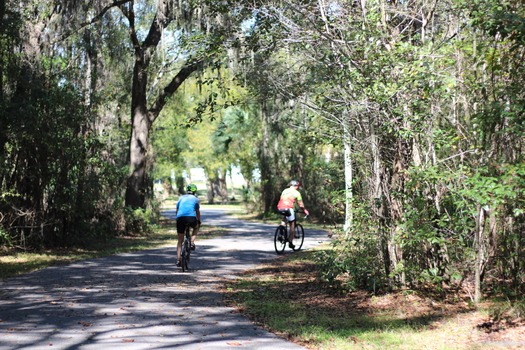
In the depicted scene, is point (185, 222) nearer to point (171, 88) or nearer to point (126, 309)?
point (126, 309)

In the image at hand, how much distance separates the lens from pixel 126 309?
1012 cm

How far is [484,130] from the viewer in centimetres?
929

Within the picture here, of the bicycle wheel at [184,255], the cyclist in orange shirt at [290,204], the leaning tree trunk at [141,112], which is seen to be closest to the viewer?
the bicycle wheel at [184,255]

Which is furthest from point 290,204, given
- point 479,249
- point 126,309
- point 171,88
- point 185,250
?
point 171,88

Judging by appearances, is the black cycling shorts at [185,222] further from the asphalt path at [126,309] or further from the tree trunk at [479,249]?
the tree trunk at [479,249]

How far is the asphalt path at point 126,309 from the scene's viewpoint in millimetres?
7883

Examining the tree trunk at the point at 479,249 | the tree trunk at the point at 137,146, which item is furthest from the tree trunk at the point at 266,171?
the tree trunk at the point at 479,249

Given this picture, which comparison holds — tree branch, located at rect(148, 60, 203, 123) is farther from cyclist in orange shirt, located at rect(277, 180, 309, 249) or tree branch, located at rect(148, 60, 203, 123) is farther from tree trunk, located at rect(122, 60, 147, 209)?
cyclist in orange shirt, located at rect(277, 180, 309, 249)

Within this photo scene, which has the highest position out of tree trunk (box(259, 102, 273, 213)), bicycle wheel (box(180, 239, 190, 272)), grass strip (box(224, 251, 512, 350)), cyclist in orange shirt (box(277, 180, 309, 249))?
tree trunk (box(259, 102, 273, 213))

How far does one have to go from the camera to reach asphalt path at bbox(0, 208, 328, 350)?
788 cm

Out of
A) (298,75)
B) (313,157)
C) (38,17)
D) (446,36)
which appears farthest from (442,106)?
(313,157)

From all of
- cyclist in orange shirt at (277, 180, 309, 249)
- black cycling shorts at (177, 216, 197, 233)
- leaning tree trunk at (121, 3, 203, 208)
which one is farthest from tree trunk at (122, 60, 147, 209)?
black cycling shorts at (177, 216, 197, 233)

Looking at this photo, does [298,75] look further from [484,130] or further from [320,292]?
[484,130]

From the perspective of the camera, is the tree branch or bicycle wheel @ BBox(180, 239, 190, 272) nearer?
bicycle wheel @ BBox(180, 239, 190, 272)
